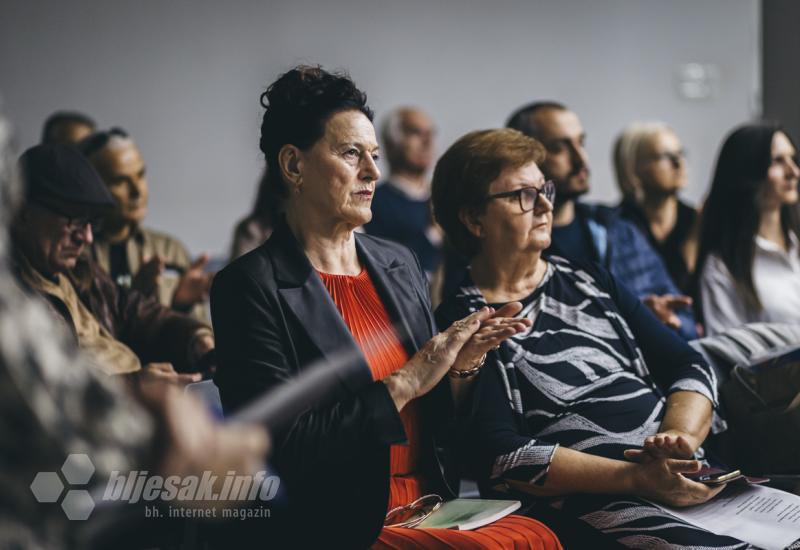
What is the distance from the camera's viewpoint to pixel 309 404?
1843 mm

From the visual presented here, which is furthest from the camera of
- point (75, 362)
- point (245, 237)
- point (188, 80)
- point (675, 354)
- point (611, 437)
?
point (188, 80)

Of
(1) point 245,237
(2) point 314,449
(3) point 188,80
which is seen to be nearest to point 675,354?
(2) point 314,449

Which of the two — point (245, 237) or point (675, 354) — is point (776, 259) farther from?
point (245, 237)

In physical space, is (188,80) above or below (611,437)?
above

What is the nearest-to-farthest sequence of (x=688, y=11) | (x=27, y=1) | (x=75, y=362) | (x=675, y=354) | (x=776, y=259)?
(x=75, y=362), (x=675, y=354), (x=776, y=259), (x=27, y=1), (x=688, y=11)

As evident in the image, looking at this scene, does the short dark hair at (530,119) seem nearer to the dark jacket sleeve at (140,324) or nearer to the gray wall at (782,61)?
the dark jacket sleeve at (140,324)

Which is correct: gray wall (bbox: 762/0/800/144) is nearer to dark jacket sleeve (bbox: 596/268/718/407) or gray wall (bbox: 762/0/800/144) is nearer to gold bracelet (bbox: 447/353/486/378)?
dark jacket sleeve (bbox: 596/268/718/407)

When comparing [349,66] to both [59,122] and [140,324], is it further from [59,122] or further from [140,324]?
[140,324]

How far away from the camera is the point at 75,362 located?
0.91m

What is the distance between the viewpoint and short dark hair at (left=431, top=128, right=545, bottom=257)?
2.38 m

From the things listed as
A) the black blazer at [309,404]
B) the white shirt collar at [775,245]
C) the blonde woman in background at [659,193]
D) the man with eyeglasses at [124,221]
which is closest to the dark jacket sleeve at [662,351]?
the black blazer at [309,404]

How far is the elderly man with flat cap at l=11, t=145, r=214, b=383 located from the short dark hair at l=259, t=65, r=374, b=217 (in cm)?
83

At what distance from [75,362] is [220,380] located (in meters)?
0.96

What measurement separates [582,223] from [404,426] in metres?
1.77
